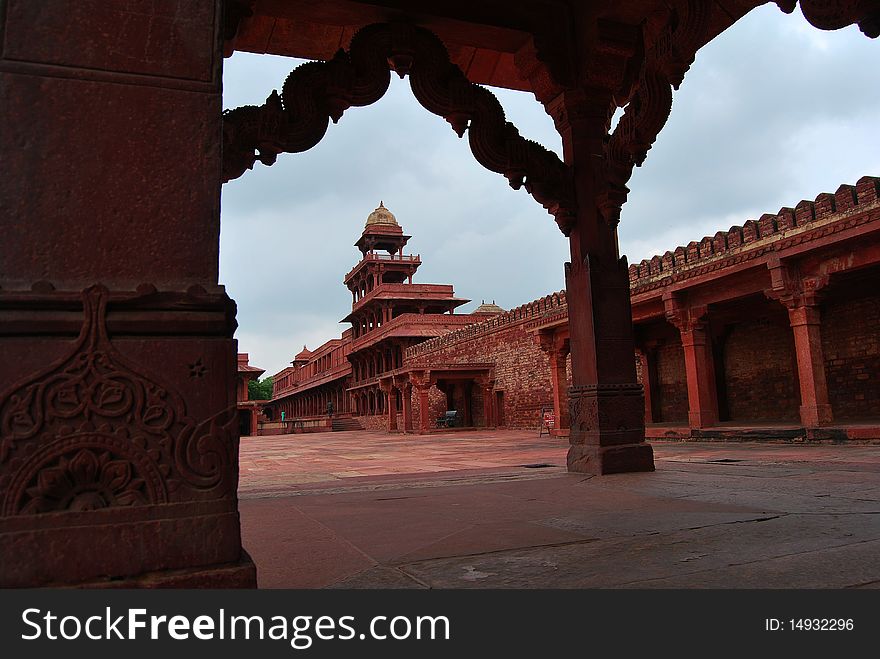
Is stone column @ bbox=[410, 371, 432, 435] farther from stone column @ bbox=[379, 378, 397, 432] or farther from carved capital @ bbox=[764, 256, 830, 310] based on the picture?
carved capital @ bbox=[764, 256, 830, 310]

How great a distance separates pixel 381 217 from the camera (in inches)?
1841

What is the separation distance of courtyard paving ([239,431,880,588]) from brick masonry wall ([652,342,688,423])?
14.2 metres

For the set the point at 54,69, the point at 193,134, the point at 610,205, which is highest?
the point at 610,205

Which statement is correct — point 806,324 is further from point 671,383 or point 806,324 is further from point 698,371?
point 671,383

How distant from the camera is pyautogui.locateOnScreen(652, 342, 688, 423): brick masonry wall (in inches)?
676

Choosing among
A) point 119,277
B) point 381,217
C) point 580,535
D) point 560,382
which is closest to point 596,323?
point 580,535

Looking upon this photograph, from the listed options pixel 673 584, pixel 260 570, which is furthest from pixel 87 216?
pixel 673 584

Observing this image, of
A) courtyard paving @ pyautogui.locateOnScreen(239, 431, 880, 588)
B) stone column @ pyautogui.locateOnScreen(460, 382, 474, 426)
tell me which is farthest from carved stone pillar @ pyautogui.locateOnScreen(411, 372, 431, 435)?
courtyard paving @ pyautogui.locateOnScreen(239, 431, 880, 588)

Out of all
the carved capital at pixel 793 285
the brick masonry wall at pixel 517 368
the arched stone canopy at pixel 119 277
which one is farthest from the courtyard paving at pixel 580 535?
the brick masonry wall at pixel 517 368

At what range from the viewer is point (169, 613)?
1.16 metres

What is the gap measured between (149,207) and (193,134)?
209 millimetres

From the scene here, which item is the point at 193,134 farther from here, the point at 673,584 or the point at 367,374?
the point at 367,374

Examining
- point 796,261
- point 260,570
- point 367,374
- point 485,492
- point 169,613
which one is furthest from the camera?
point 367,374

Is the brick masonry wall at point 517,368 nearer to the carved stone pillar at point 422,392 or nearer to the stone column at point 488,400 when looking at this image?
the stone column at point 488,400
